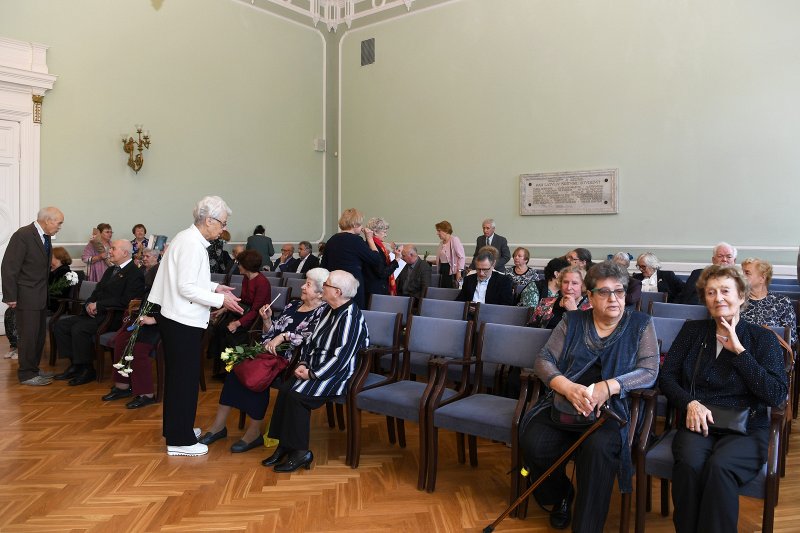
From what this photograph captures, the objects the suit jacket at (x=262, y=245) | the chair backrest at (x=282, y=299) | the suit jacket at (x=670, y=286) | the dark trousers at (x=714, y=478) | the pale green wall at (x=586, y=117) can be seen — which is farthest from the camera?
the suit jacket at (x=262, y=245)

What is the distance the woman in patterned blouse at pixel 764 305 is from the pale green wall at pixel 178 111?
27.9 feet

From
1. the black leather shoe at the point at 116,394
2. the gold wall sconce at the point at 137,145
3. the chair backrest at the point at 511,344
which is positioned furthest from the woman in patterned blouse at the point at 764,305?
the gold wall sconce at the point at 137,145

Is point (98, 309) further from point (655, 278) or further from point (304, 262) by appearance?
point (655, 278)

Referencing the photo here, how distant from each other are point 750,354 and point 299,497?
2.19 meters

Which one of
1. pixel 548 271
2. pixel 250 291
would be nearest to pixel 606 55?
pixel 548 271

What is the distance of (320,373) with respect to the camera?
3.59 metres

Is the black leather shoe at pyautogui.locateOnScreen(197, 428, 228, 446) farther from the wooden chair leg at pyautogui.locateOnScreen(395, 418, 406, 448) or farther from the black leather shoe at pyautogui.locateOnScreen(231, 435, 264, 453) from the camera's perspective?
the wooden chair leg at pyautogui.locateOnScreen(395, 418, 406, 448)

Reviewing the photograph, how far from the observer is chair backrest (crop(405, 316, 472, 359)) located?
143 inches

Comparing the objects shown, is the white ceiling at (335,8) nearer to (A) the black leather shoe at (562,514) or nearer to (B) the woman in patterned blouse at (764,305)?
(B) the woman in patterned blouse at (764,305)

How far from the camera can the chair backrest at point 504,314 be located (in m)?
4.29

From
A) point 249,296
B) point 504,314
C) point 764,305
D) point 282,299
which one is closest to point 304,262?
point 282,299

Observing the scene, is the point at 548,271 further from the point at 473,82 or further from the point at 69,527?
the point at 473,82

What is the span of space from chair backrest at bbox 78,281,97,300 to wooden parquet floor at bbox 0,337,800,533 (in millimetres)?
2042

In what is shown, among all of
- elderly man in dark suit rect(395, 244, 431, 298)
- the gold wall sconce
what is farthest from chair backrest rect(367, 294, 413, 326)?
the gold wall sconce
